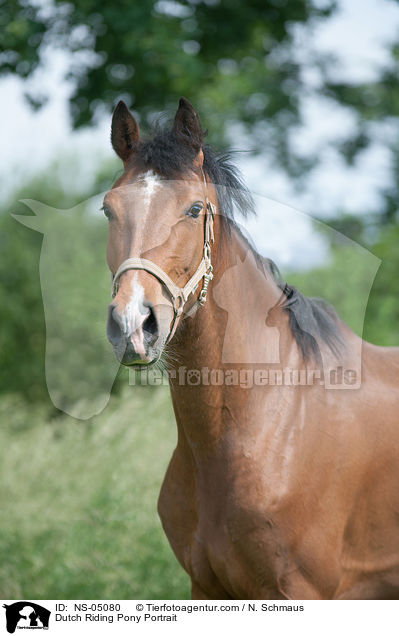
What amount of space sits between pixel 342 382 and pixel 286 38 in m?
8.90

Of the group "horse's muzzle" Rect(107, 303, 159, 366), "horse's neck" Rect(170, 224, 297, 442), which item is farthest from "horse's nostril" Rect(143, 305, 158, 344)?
"horse's neck" Rect(170, 224, 297, 442)

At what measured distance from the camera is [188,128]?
2.84 metres

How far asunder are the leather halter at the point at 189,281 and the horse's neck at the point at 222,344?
11 cm

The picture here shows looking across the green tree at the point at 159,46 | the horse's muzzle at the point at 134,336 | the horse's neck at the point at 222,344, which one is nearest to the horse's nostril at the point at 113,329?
the horse's muzzle at the point at 134,336

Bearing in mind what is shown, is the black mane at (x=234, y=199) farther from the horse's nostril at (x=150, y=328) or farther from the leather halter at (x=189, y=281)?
the horse's nostril at (x=150, y=328)

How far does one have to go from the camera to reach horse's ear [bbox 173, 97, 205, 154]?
2799 mm

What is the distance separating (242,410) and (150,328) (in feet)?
2.50

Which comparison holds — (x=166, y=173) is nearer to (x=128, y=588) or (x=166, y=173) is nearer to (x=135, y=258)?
(x=135, y=258)

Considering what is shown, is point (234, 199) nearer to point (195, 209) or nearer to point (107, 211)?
point (195, 209)

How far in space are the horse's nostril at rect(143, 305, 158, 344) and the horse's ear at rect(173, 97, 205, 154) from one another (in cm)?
90

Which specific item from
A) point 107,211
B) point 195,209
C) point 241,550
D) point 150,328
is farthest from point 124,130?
point 241,550

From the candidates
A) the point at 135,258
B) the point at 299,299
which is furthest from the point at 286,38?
the point at 135,258

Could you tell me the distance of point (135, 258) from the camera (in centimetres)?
248
